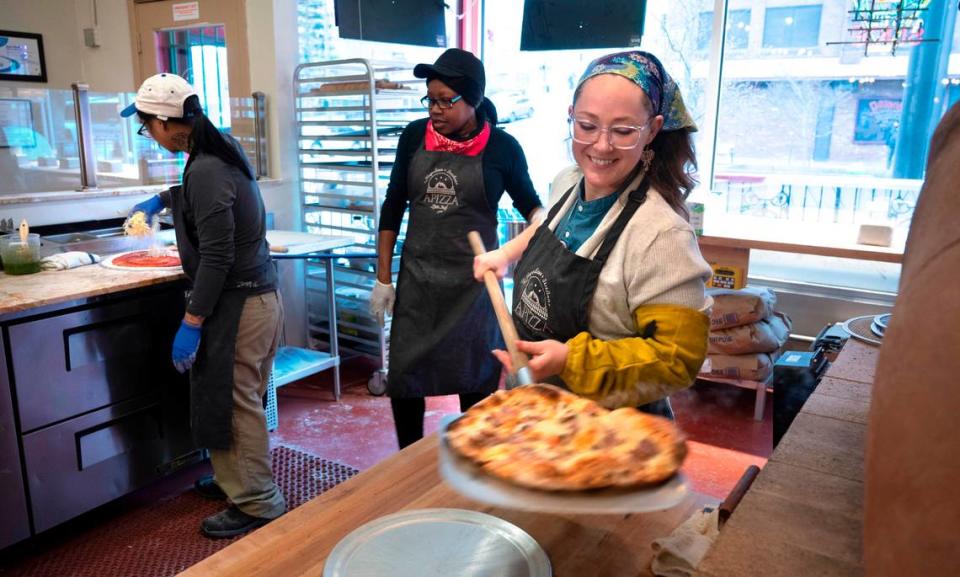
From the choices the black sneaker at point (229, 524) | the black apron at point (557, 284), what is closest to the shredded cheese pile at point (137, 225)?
the black sneaker at point (229, 524)

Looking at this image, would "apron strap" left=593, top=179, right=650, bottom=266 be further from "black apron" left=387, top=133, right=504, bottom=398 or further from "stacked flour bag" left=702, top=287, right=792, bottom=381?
"stacked flour bag" left=702, top=287, right=792, bottom=381

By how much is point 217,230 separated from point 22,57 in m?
4.29

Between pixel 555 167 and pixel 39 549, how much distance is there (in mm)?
3597

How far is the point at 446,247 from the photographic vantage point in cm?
255

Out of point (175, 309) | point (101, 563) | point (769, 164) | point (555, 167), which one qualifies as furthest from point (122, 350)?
point (769, 164)

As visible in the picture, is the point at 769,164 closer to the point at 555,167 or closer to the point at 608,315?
the point at 555,167

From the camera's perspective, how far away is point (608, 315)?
1388 mm

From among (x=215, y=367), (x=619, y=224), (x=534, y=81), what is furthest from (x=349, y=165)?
(x=619, y=224)

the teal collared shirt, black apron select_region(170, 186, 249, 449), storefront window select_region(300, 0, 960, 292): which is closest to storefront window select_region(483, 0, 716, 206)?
storefront window select_region(300, 0, 960, 292)

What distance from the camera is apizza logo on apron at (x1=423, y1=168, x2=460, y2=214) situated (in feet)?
8.22

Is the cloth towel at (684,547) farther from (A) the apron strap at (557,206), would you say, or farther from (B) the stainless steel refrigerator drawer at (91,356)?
(B) the stainless steel refrigerator drawer at (91,356)

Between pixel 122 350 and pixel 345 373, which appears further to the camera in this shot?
pixel 345 373

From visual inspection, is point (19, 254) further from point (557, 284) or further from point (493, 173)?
point (557, 284)

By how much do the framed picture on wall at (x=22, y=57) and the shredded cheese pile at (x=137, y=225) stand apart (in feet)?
10.8
